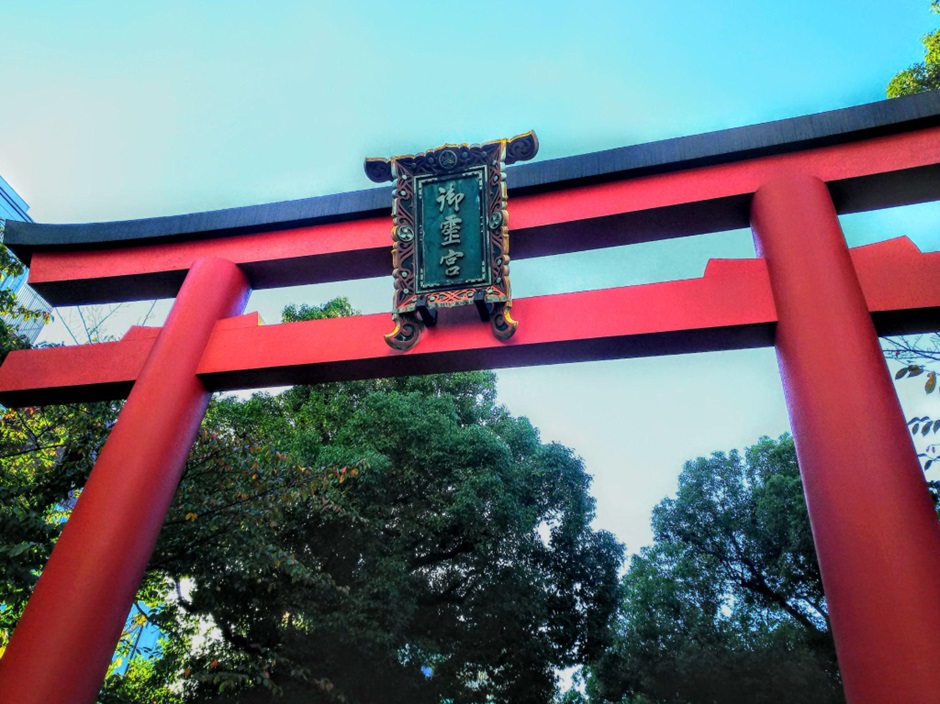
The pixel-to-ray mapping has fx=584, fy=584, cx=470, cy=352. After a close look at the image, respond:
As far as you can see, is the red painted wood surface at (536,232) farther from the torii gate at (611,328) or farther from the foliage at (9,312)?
the foliage at (9,312)

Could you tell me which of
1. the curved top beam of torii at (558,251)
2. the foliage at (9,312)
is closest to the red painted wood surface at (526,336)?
the curved top beam of torii at (558,251)

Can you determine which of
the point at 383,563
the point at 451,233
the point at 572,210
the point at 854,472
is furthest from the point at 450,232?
the point at 383,563

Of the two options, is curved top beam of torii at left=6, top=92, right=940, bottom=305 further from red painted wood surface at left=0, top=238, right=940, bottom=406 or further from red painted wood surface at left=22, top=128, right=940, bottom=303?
red painted wood surface at left=0, top=238, right=940, bottom=406

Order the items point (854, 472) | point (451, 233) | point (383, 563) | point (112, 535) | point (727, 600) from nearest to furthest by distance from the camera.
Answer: point (854, 472), point (112, 535), point (451, 233), point (383, 563), point (727, 600)

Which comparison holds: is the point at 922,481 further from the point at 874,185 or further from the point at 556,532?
the point at 556,532

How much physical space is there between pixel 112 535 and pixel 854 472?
12.7 feet

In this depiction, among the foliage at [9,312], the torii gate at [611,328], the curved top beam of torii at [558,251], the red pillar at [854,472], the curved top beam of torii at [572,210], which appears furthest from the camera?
the foliage at [9,312]

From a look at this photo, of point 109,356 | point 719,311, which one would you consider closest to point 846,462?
point 719,311

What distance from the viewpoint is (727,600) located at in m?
11.4

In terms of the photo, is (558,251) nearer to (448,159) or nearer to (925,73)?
(448,159)

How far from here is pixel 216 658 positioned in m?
7.11

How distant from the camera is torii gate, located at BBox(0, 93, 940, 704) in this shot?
2.58 metres

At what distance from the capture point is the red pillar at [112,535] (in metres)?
3.00

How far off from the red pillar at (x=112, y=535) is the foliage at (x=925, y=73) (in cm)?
678
